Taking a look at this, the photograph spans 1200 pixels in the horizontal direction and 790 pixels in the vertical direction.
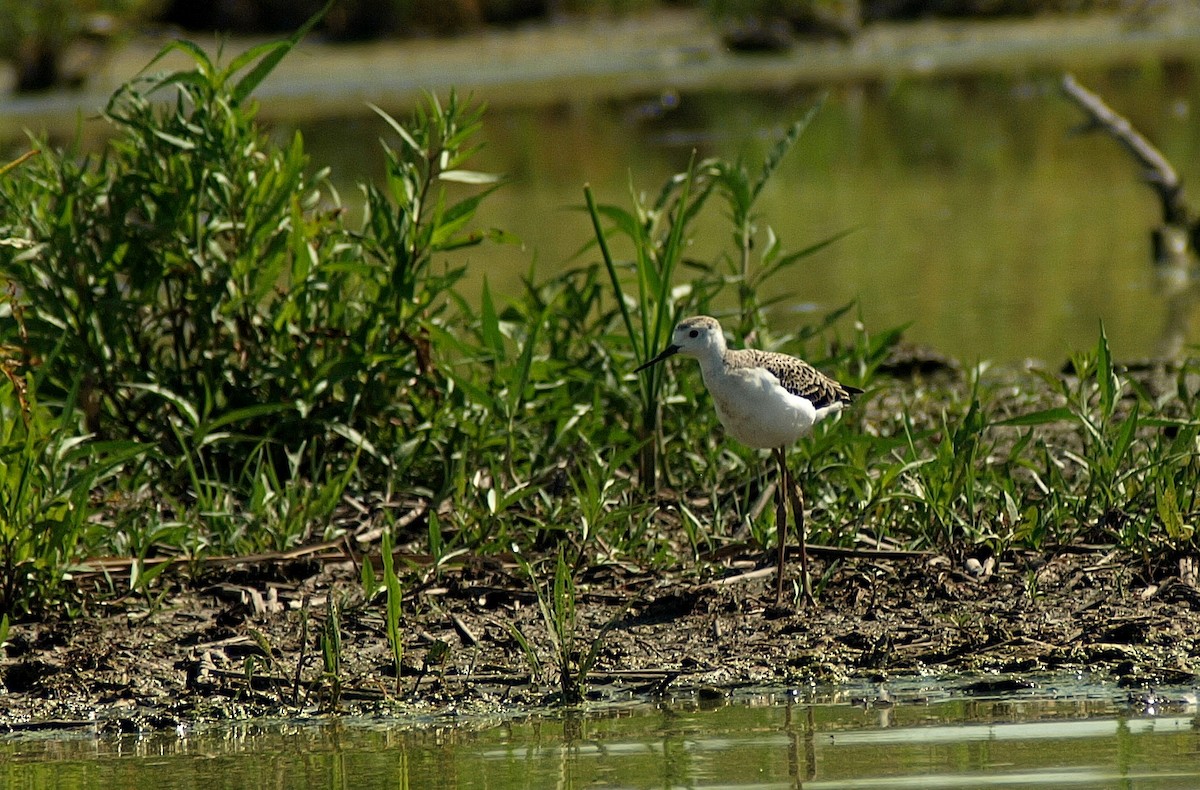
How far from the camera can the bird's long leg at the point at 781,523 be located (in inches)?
182

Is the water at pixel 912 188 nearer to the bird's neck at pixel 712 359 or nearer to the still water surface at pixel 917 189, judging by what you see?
the still water surface at pixel 917 189

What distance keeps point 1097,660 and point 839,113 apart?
49.7 feet

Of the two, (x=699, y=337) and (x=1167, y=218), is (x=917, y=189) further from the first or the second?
(x=699, y=337)

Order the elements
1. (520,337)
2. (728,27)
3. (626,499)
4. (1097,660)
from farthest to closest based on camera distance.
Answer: (728,27) → (520,337) → (626,499) → (1097,660)

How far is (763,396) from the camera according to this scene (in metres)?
4.61

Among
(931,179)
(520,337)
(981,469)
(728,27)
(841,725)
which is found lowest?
(841,725)

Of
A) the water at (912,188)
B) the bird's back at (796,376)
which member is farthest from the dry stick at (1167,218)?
the bird's back at (796,376)

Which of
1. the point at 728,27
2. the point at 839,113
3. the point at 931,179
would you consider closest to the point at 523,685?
the point at 931,179

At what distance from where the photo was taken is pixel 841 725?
388 centimetres

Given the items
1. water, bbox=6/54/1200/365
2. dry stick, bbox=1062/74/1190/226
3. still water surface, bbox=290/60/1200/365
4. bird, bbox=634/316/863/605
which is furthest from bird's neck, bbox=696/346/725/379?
dry stick, bbox=1062/74/1190/226

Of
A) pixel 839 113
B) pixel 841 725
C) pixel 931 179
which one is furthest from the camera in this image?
pixel 839 113

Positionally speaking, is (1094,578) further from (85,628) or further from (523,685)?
(85,628)

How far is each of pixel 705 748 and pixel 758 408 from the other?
1115mm

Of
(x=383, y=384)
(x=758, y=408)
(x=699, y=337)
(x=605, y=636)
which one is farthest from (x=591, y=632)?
(x=383, y=384)
